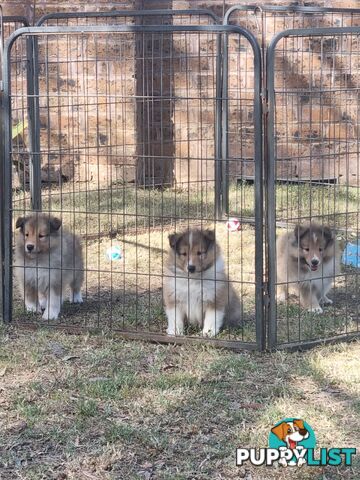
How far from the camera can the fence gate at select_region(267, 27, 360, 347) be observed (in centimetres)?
577

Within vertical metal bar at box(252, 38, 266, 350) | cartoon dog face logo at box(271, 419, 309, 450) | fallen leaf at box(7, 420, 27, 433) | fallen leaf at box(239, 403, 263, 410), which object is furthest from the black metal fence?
fallen leaf at box(7, 420, 27, 433)

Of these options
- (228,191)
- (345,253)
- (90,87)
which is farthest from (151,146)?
(345,253)

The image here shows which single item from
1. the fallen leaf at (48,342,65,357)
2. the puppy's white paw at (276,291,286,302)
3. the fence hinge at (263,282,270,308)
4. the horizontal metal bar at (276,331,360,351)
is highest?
the fence hinge at (263,282,270,308)

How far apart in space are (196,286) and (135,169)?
4.45m

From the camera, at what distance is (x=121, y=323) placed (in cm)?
648

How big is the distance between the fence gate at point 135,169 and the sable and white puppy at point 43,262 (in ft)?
Answer: 0.46

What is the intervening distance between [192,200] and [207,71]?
1.71m

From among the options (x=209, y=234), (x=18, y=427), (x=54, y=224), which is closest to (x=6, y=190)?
(x=54, y=224)

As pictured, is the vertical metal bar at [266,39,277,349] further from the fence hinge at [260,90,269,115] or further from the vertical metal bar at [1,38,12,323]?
the vertical metal bar at [1,38,12,323]

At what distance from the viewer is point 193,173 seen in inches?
433

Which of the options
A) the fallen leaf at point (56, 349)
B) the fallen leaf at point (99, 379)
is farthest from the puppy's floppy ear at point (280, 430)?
the fallen leaf at point (56, 349)

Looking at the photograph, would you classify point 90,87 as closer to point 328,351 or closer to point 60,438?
point 328,351

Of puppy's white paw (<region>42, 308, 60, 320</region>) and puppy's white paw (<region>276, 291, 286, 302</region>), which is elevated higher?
puppy's white paw (<region>276, 291, 286, 302</region>)

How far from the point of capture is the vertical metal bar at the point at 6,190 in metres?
6.21
